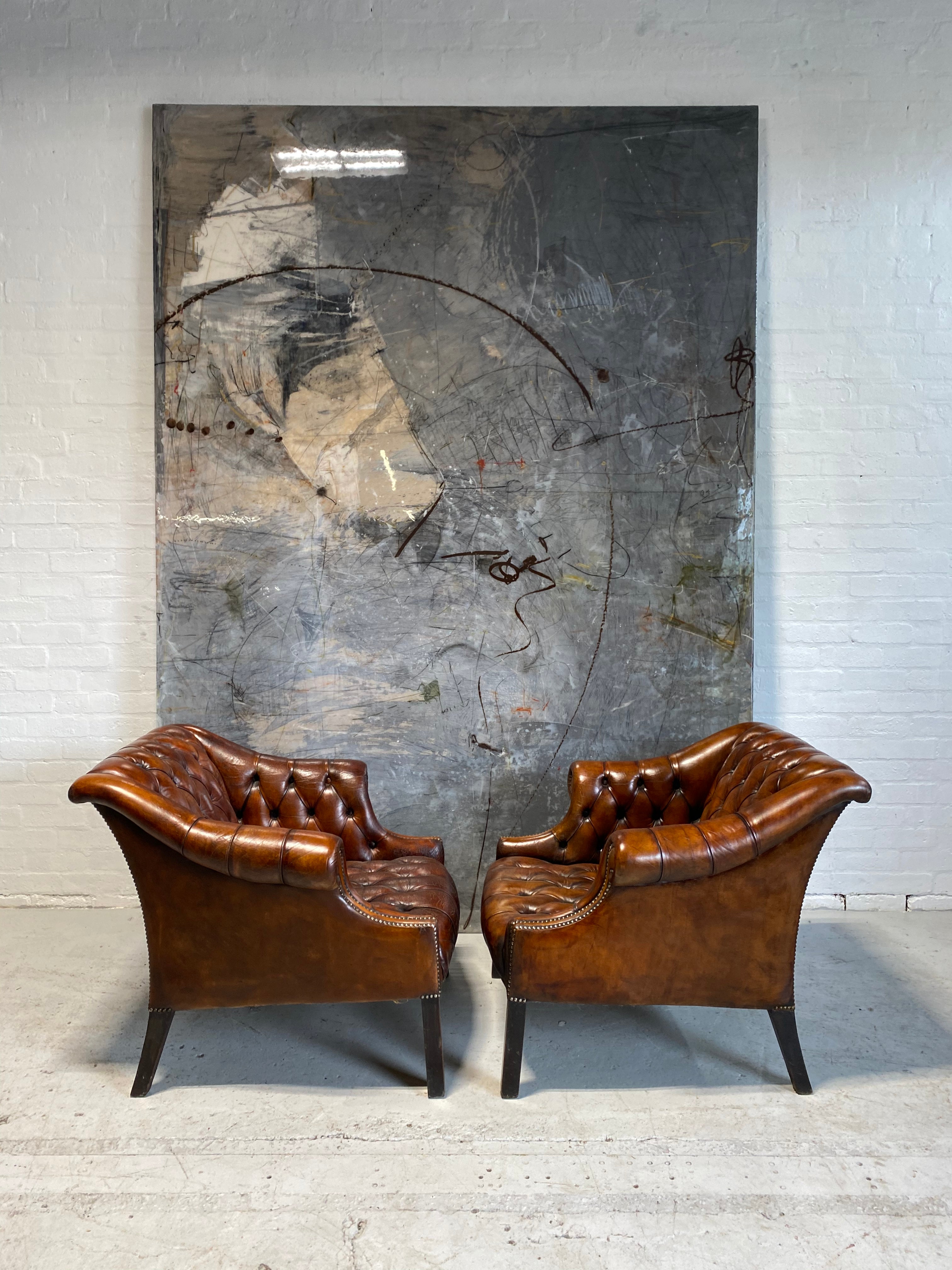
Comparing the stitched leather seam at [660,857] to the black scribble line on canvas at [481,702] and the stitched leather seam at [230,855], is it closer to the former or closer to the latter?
the stitched leather seam at [230,855]

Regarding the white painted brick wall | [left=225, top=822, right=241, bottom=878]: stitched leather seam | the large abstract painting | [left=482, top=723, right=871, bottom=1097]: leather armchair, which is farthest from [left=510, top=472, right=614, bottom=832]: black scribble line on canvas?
[left=225, top=822, right=241, bottom=878]: stitched leather seam

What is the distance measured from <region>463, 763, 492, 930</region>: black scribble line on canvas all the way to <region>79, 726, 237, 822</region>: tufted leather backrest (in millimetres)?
896

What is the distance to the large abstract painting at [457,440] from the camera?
9.96 feet

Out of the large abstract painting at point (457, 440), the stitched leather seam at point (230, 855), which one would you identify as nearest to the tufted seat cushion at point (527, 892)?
the large abstract painting at point (457, 440)

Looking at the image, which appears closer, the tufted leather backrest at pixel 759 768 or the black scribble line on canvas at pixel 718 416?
the tufted leather backrest at pixel 759 768

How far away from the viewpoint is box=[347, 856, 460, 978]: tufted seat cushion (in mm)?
2232

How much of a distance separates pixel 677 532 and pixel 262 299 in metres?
1.66

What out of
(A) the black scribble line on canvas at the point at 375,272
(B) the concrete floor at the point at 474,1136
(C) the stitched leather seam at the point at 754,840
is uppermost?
(A) the black scribble line on canvas at the point at 375,272

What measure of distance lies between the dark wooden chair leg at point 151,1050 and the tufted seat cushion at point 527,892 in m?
0.83

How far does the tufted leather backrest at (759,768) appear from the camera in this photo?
2.18 metres

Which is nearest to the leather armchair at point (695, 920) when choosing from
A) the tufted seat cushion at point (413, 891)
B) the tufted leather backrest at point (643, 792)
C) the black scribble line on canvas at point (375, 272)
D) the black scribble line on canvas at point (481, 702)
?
the tufted seat cushion at point (413, 891)

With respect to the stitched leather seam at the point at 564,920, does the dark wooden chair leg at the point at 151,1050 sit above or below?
below

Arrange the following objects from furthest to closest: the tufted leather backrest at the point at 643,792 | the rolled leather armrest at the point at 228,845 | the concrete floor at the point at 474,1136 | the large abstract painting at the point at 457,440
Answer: the large abstract painting at the point at 457,440, the tufted leather backrest at the point at 643,792, the rolled leather armrest at the point at 228,845, the concrete floor at the point at 474,1136

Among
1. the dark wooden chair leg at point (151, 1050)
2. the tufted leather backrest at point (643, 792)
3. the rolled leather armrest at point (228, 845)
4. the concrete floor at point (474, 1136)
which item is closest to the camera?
the concrete floor at point (474, 1136)
